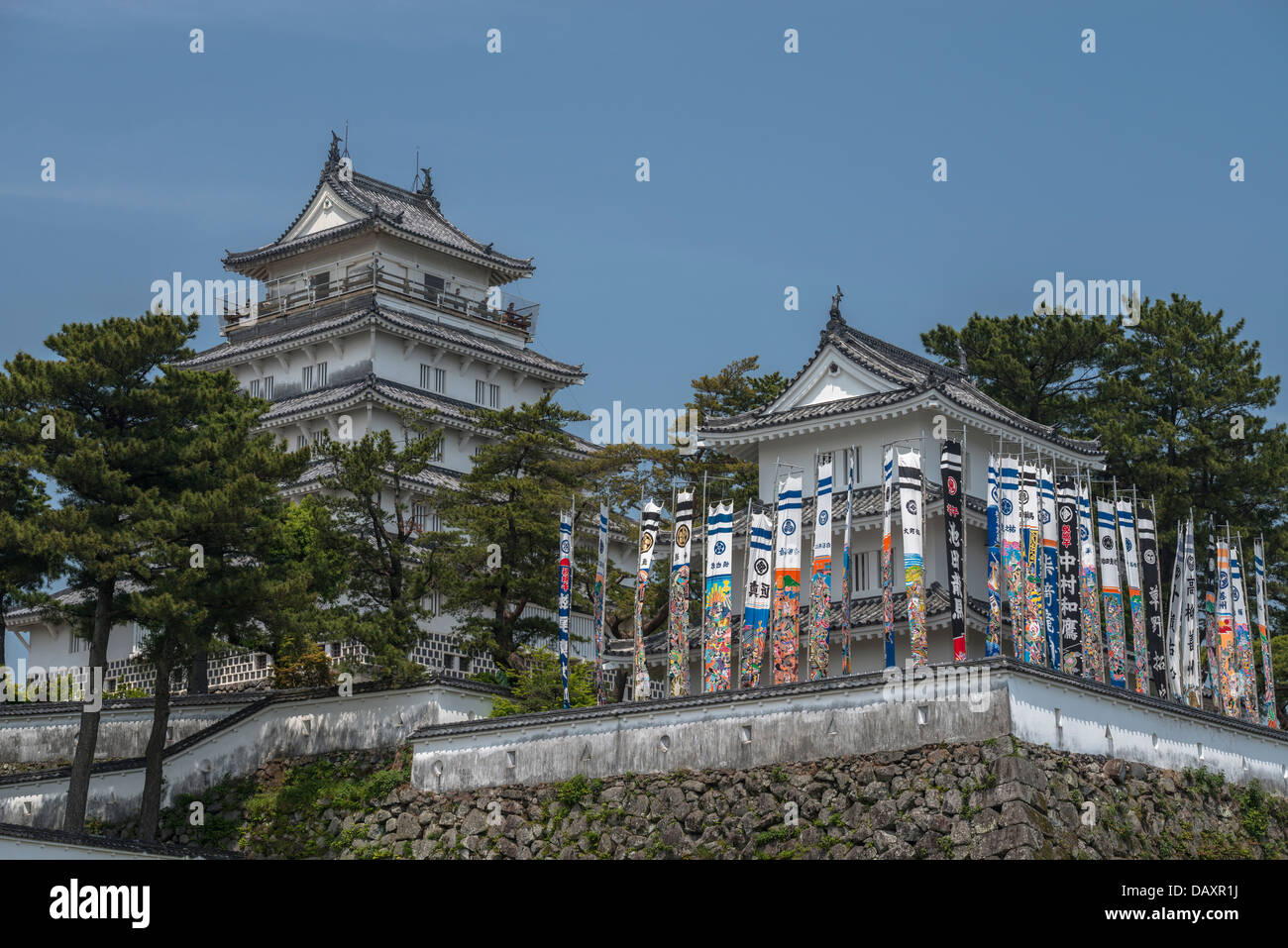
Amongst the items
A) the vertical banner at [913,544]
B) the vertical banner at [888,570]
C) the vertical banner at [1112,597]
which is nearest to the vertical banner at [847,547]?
the vertical banner at [888,570]

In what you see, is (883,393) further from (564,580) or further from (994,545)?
(564,580)

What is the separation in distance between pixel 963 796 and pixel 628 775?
753cm

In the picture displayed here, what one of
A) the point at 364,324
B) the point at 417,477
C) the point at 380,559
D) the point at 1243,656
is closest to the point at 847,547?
the point at 1243,656

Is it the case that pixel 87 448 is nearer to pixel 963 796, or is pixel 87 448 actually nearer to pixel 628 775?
pixel 628 775

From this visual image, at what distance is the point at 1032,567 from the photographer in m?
40.0

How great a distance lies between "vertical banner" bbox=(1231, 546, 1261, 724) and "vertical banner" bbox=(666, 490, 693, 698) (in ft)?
48.9

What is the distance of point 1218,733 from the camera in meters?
36.8

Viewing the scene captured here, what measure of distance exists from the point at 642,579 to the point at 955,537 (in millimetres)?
7659

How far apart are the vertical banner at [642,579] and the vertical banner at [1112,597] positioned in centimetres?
1108

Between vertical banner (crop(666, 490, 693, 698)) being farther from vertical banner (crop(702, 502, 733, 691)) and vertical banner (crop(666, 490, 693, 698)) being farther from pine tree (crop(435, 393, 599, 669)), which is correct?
pine tree (crop(435, 393, 599, 669))

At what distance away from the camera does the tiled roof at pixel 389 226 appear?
62.7m
